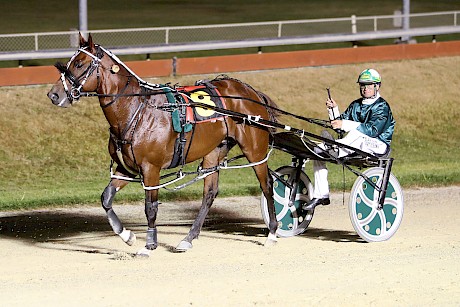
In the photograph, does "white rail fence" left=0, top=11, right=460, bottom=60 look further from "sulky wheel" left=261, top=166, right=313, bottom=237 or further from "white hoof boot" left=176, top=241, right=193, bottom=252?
"white hoof boot" left=176, top=241, right=193, bottom=252

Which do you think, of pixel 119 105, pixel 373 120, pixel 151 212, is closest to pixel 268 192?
pixel 373 120

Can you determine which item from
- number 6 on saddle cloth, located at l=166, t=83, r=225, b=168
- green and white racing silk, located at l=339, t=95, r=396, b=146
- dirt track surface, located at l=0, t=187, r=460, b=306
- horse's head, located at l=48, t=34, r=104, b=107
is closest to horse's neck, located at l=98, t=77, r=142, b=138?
horse's head, located at l=48, t=34, r=104, b=107

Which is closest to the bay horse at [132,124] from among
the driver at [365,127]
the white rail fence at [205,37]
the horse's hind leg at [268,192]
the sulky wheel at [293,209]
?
the horse's hind leg at [268,192]

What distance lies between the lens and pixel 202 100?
1139 cm

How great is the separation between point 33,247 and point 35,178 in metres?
4.41

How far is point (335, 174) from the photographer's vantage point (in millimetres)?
16484

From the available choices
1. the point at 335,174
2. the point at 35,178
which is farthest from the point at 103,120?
the point at 335,174

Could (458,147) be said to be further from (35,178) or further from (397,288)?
(397,288)

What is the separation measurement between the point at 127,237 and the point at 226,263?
103cm

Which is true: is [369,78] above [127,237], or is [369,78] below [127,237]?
above

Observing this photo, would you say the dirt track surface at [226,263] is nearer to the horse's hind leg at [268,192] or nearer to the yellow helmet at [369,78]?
the horse's hind leg at [268,192]

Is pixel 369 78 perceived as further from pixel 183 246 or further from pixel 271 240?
pixel 183 246

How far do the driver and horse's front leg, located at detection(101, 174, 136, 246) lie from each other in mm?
1908

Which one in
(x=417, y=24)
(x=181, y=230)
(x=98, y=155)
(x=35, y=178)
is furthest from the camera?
(x=417, y=24)
